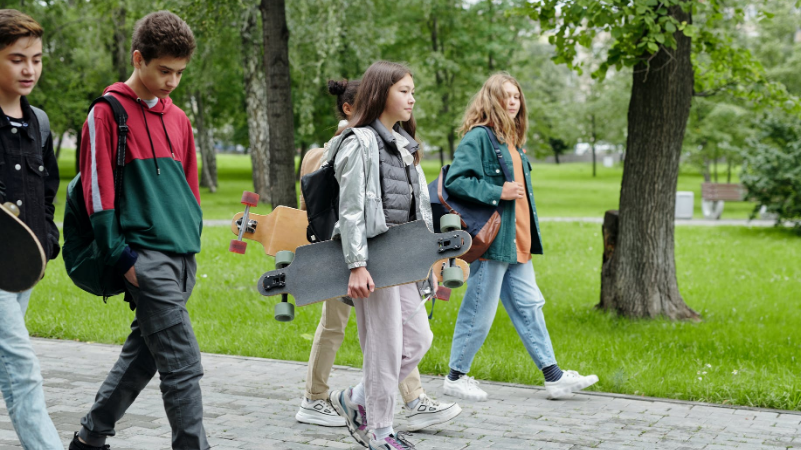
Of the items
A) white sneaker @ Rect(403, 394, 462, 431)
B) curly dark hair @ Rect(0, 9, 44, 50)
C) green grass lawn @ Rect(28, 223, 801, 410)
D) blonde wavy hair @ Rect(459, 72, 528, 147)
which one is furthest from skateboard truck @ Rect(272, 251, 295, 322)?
green grass lawn @ Rect(28, 223, 801, 410)

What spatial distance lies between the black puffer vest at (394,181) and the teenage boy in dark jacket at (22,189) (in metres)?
1.40

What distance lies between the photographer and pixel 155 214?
343cm

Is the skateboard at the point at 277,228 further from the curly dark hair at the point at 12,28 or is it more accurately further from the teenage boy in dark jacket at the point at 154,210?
the curly dark hair at the point at 12,28

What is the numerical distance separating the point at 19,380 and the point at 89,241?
2.09 ft

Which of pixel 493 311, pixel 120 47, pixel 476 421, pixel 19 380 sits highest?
pixel 120 47

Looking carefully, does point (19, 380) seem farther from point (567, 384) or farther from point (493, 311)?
point (567, 384)

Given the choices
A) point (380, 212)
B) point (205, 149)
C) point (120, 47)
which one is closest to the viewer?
point (380, 212)

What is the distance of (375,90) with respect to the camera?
4.07 m

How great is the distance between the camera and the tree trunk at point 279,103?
38.3 feet

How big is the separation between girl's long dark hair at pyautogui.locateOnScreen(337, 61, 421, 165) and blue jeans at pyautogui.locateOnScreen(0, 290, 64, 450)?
165 cm

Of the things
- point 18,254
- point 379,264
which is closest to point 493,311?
point 379,264

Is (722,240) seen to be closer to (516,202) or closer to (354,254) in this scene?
(516,202)

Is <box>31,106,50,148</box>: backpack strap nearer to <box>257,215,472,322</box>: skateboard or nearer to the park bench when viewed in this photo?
<box>257,215,472,322</box>: skateboard

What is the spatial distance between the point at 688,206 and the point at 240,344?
64.5ft
